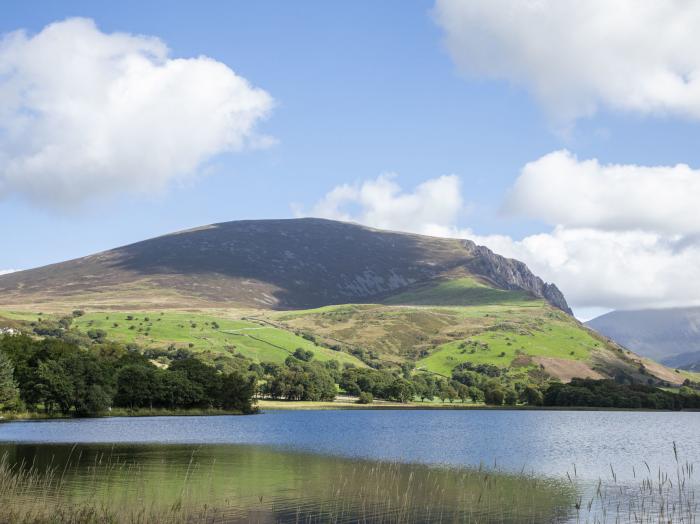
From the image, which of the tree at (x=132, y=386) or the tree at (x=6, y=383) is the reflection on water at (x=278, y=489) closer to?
the tree at (x=6, y=383)

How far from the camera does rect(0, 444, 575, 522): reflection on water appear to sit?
143 feet

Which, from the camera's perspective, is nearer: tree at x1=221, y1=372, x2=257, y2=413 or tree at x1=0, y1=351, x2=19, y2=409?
tree at x1=0, y1=351, x2=19, y2=409

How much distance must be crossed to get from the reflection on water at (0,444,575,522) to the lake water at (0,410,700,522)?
15cm

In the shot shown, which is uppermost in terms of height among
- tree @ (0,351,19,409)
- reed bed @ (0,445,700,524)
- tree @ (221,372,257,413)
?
tree @ (0,351,19,409)

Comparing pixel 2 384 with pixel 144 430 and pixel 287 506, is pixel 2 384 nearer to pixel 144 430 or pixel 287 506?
pixel 144 430

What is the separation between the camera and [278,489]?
5394cm

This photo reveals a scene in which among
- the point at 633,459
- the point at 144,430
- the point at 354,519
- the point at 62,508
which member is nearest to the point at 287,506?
the point at 354,519

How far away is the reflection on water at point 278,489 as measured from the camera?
43.7m

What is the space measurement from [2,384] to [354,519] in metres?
93.1

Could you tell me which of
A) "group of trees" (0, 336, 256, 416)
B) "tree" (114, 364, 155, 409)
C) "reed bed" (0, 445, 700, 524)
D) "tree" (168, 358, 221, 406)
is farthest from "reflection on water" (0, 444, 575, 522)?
"tree" (168, 358, 221, 406)

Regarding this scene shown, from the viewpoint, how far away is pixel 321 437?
112 m

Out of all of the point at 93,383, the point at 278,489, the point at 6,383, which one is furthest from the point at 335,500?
the point at 93,383

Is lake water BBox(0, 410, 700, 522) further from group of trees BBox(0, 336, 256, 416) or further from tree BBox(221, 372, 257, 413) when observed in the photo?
tree BBox(221, 372, 257, 413)

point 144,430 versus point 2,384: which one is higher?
point 2,384
